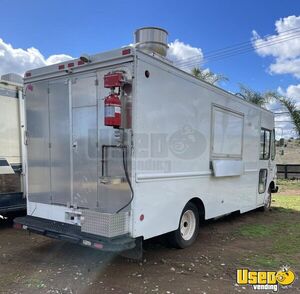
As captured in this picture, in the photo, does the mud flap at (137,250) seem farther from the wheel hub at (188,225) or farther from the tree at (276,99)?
the tree at (276,99)

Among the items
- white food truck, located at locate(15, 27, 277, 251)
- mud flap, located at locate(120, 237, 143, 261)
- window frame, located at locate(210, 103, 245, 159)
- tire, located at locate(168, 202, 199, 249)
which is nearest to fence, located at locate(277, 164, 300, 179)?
window frame, located at locate(210, 103, 245, 159)

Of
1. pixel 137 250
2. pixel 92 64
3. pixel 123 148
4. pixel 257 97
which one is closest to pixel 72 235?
pixel 137 250

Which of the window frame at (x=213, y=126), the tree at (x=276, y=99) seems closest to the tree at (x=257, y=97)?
the tree at (x=276, y=99)

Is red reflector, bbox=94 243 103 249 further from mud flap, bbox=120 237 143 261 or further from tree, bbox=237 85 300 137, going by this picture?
tree, bbox=237 85 300 137

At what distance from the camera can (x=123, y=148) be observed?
4320mm

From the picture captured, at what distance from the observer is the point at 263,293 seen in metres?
4.05

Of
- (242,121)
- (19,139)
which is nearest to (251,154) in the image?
(242,121)

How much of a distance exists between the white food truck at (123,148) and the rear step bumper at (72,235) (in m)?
0.02

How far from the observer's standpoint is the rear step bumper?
13.3 feet

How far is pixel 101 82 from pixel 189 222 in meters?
2.87

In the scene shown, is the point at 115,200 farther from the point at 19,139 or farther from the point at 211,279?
the point at 19,139

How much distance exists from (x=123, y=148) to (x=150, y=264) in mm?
1862

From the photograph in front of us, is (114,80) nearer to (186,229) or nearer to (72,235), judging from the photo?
(72,235)

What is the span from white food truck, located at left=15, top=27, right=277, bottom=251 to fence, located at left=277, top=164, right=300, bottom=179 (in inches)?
553
